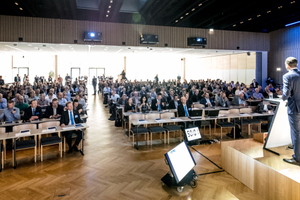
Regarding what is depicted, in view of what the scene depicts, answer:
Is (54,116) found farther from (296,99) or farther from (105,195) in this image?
(296,99)

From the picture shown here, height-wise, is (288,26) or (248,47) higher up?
(288,26)

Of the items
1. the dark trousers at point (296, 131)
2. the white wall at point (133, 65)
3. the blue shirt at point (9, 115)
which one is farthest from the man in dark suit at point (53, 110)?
the white wall at point (133, 65)

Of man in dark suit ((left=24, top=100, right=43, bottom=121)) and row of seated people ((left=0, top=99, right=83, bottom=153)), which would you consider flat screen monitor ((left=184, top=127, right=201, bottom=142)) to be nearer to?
row of seated people ((left=0, top=99, right=83, bottom=153))

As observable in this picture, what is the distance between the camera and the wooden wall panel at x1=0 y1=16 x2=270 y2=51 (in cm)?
1059

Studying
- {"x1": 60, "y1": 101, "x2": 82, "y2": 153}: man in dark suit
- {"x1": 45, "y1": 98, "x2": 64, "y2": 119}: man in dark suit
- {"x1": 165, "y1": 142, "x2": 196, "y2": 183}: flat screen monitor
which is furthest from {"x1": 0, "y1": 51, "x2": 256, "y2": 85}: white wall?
{"x1": 165, "y1": 142, "x2": 196, "y2": 183}: flat screen monitor

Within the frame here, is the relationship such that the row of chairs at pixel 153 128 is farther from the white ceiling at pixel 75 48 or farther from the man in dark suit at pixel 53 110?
the white ceiling at pixel 75 48

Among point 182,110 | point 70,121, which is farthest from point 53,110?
point 182,110

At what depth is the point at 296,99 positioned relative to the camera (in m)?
2.95

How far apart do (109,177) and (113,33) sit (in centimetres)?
976

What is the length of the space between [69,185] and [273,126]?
370 centimetres

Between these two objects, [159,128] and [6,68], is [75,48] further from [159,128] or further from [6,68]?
[6,68]

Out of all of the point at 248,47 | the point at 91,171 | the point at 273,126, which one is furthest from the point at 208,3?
the point at 91,171

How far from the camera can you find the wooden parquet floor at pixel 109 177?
3.52m

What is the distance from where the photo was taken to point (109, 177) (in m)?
4.12
